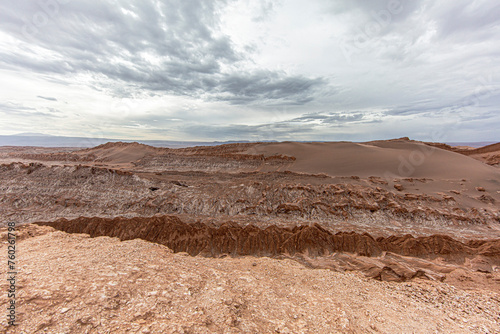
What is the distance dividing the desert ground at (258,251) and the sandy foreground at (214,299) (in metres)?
0.03

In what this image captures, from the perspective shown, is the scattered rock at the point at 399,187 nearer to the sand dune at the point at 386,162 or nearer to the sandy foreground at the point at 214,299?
the sand dune at the point at 386,162

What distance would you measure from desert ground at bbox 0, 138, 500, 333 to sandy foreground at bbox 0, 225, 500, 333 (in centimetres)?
3

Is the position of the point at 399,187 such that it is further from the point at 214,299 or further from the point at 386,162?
the point at 214,299

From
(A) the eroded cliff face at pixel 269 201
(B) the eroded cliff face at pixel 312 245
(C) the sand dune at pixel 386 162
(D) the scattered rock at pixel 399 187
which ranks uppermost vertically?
(C) the sand dune at pixel 386 162

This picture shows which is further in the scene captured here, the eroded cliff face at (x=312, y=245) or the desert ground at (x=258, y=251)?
the eroded cliff face at (x=312, y=245)

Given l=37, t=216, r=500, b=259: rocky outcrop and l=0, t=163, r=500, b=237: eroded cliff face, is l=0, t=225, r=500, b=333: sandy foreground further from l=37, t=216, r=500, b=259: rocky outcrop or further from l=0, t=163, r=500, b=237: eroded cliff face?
l=0, t=163, r=500, b=237: eroded cliff face

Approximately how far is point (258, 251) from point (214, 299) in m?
4.74

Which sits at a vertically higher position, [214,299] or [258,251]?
[214,299]

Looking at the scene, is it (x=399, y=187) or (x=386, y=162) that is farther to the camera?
(x=386, y=162)

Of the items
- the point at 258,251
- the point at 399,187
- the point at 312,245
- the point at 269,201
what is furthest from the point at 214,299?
the point at 399,187

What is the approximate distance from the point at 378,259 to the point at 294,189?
6.90m

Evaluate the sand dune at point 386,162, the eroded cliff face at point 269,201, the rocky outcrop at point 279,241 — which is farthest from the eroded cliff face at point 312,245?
the sand dune at point 386,162

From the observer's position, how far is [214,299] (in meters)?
4.58

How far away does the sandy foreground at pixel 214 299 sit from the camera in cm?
360
